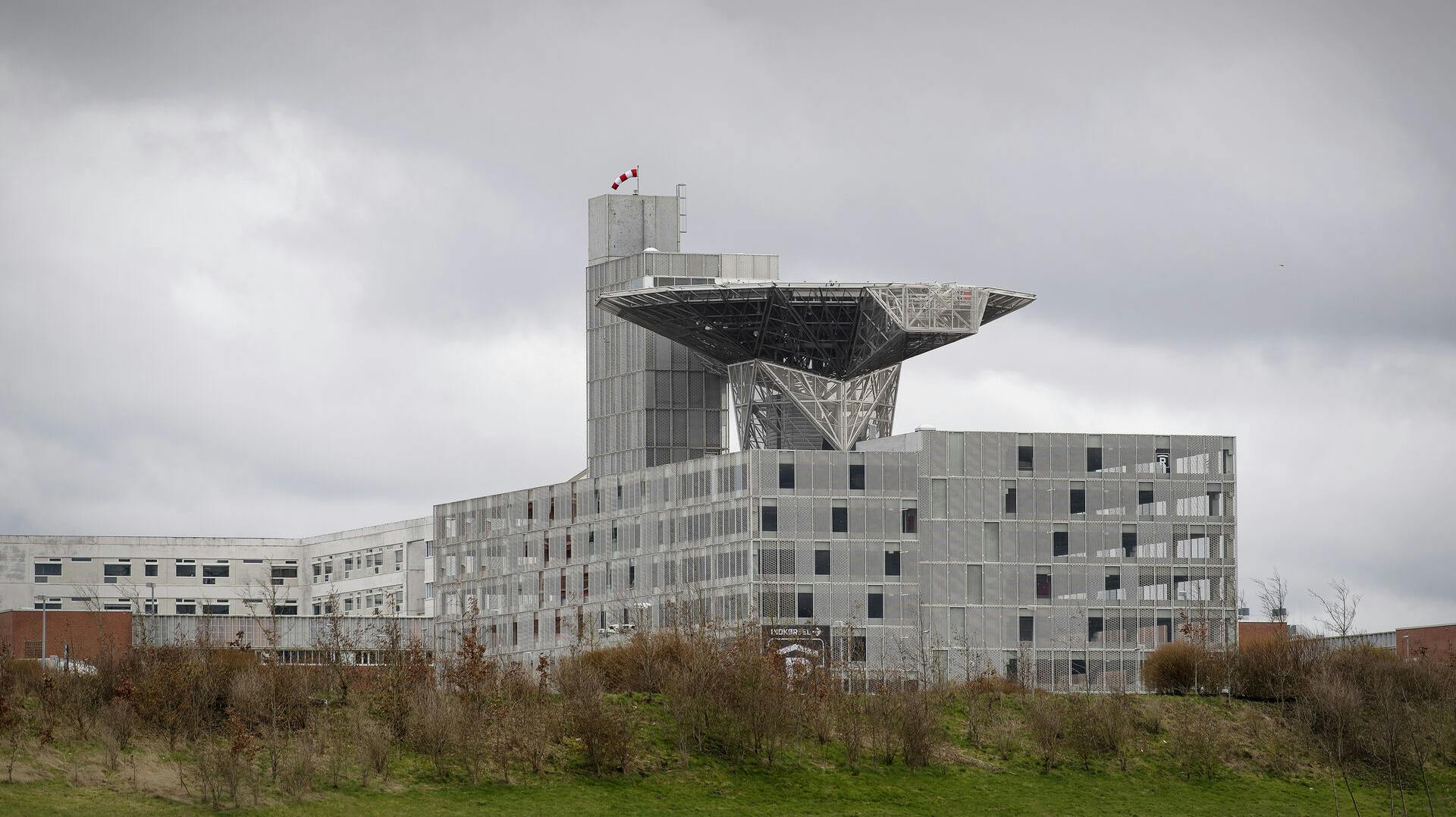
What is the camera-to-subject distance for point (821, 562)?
13175 centimetres

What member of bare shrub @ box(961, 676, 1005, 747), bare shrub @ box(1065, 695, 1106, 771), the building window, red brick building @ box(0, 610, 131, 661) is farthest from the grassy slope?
red brick building @ box(0, 610, 131, 661)

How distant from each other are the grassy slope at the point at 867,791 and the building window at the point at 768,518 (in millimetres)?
47773

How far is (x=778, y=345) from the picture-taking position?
140375 mm

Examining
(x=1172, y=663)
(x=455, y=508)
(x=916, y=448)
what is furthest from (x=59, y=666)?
(x=455, y=508)

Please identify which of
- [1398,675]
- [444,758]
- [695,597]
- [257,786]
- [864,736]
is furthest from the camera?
[695,597]

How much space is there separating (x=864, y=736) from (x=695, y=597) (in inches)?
2215

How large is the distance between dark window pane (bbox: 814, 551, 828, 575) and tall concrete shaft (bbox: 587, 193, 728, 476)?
3095 cm

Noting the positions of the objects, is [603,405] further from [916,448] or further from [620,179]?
[916,448]

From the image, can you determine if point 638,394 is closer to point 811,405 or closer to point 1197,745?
point 811,405

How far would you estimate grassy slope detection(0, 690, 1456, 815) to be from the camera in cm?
6412

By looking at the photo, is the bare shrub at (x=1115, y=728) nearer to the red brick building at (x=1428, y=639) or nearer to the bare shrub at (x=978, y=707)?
the bare shrub at (x=978, y=707)

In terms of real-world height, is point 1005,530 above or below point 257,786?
above

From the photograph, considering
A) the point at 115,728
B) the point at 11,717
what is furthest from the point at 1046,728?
the point at 11,717

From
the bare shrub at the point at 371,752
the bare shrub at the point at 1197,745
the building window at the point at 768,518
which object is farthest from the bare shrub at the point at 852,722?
the building window at the point at 768,518
